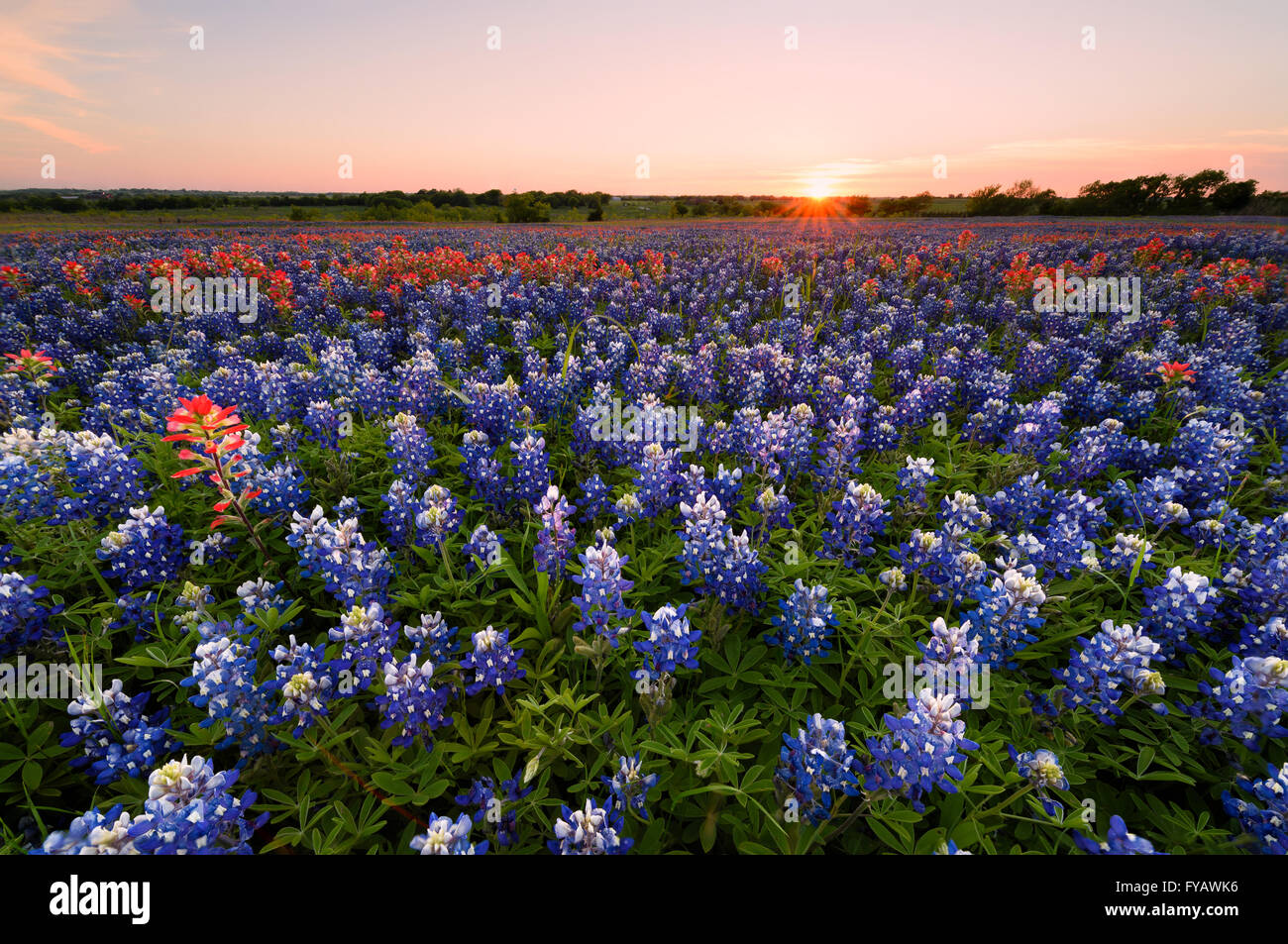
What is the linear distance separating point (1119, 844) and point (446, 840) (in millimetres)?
2401

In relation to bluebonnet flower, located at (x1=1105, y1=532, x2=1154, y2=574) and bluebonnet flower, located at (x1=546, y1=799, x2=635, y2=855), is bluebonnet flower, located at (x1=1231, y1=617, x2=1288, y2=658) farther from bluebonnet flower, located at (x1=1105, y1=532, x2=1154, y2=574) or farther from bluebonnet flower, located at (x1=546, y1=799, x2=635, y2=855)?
bluebonnet flower, located at (x1=546, y1=799, x2=635, y2=855)

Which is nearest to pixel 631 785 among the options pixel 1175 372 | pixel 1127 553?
pixel 1127 553

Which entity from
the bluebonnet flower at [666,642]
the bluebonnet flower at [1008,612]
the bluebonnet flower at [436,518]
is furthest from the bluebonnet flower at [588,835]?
the bluebonnet flower at [1008,612]

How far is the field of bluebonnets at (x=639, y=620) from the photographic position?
7.86 feet

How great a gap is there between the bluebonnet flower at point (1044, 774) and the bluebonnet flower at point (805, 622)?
977 mm

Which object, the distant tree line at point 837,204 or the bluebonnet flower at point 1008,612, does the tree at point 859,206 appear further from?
the bluebonnet flower at point 1008,612

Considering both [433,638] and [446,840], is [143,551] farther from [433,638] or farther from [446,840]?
[446,840]

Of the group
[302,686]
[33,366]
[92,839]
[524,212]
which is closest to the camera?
[92,839]

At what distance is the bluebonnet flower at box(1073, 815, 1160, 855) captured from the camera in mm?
1809

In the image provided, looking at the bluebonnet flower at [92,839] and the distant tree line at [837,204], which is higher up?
the distant tree line at [837,204]

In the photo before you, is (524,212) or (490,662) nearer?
(490,662)

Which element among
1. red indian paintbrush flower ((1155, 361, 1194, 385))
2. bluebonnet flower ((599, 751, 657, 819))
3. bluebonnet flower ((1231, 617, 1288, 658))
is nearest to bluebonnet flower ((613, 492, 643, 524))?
bluebonnet flower ((599, 751, 657, 819))

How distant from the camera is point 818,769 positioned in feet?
7.27
